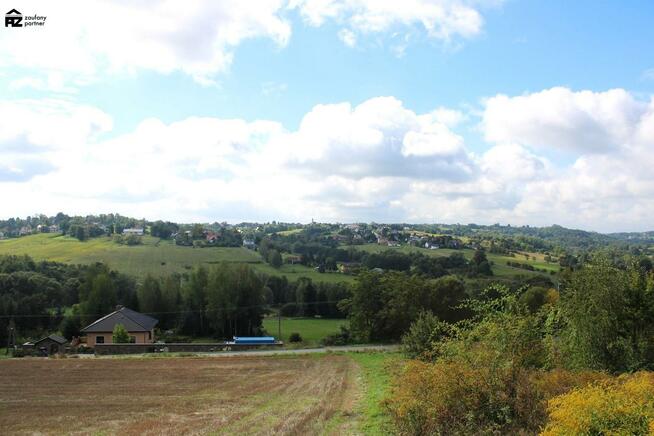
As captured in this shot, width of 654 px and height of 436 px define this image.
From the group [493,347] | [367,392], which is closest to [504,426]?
[493,347]

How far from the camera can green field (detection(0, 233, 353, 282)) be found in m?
95.9

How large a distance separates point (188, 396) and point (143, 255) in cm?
9077

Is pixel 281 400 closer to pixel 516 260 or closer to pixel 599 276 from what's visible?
pixel 599 276

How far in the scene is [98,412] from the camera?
20.7m

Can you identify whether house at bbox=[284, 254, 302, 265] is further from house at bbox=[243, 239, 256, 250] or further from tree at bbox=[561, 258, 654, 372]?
tree at bbox=[561, 258, 654, 372]

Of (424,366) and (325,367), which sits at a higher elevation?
(424,366)

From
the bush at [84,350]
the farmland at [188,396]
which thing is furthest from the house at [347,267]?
the farmland at [188,396]

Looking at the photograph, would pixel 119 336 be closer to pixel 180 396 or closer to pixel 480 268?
pixel 180 396

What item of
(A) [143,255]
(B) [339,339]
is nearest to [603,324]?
(B) [339,339]

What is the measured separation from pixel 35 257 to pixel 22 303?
43206 millimetres

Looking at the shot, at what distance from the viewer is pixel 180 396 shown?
24.3m

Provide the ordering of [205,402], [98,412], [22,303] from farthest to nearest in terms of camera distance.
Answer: [22,303] → [205,402] → [98,412]

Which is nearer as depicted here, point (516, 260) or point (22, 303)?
point (22, 303)

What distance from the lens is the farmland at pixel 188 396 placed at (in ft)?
57.0
